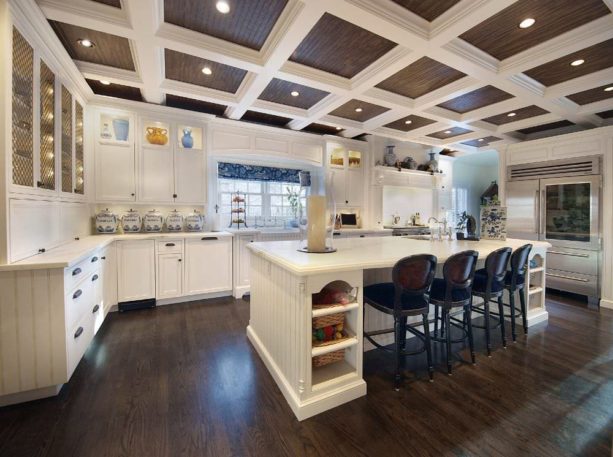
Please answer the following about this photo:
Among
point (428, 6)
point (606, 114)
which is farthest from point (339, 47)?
point (606, 114)

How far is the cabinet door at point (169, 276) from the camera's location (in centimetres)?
345

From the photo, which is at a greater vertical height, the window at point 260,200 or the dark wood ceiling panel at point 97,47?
the dark wood ceiling panel at point 97,47

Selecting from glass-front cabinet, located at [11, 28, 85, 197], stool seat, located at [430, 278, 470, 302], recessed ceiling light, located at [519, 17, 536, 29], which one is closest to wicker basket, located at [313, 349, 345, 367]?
stool seat, located at [430, 278, 470, 302]

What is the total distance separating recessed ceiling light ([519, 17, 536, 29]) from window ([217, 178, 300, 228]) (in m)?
3.11

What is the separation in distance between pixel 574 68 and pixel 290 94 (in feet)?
9.95

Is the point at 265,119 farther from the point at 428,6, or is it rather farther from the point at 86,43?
the point at 428,6

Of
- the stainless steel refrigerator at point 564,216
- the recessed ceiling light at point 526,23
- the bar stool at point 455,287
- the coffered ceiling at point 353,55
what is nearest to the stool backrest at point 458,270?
the bar stool at point 455,287

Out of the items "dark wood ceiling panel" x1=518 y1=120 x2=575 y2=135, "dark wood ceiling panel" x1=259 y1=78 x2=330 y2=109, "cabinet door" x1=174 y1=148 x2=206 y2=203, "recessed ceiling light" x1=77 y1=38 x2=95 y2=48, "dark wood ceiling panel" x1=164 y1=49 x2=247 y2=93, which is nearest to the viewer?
"recessed ceiling light" x1=77 y1=38 x2=95 y2=48

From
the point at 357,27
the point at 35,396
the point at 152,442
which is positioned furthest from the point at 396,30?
the point at 35,396

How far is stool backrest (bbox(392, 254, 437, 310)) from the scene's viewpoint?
1.77 m

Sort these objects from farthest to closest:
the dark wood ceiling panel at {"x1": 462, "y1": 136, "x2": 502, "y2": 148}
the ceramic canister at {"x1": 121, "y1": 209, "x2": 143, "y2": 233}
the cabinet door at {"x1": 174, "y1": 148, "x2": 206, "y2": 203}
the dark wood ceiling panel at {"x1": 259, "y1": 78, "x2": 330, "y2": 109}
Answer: the dark wood ceiling panel at {"x1": 462, "y1": 136, "x2": 502, "y2": 148}, the cabinet door at {"x1": 174, "y1": 148, "x2": 206, "y2": 203}, the ceramic canister at {"x1": 121, "y1": 209, "x2": 143, "y2": 233}, the dark wood ceiling panel at {"x1": 259, "y1": 78, "x2": 330, "y2": 109}

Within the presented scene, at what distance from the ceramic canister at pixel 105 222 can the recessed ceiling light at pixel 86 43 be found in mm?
1853

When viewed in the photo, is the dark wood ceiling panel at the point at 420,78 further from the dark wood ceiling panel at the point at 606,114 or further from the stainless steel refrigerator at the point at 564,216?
the dark wood ceiling panel at the point at 606,114

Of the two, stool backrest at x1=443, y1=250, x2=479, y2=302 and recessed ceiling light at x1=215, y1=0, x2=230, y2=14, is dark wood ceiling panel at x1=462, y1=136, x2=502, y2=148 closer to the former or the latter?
stool backrest at x1=443, y1=250, x2=479, y2=302
